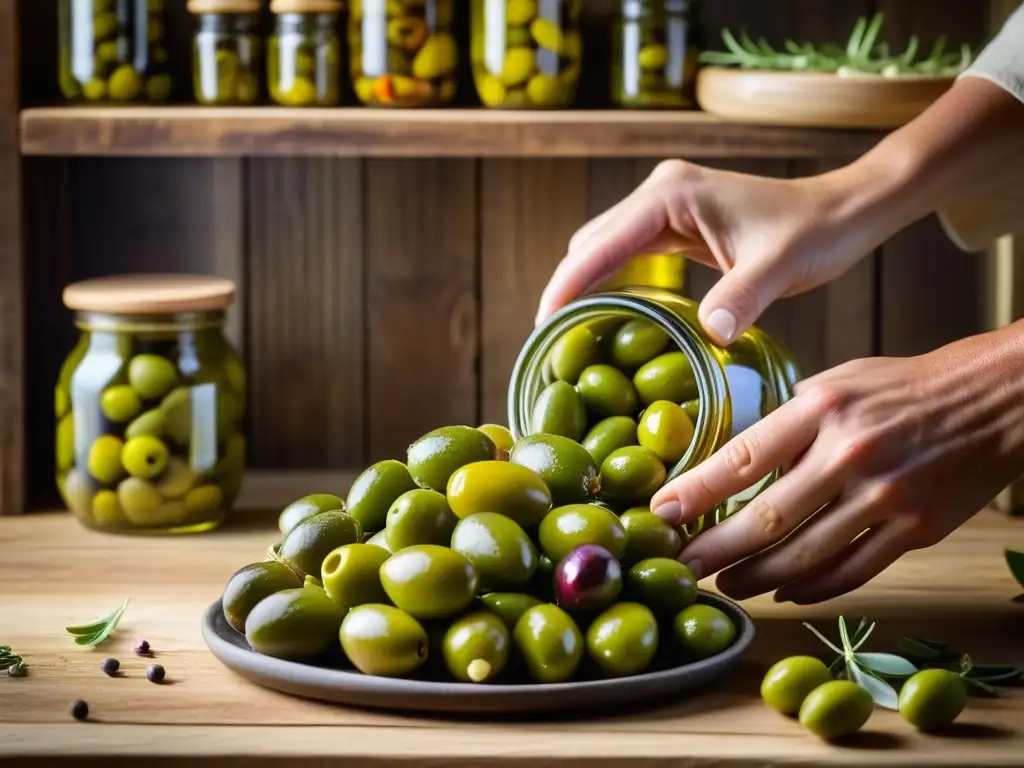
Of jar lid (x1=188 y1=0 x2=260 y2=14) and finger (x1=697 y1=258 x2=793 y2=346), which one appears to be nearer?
finger (x1=697 y1=258 x2=793 y2=346)

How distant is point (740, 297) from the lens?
115 cm

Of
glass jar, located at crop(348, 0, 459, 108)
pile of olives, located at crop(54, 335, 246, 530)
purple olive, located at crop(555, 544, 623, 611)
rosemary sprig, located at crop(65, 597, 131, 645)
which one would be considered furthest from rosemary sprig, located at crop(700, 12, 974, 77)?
rosemary sprig, located at crop(65, 597, 131, 645)

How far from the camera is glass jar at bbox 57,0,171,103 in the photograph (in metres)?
1.51

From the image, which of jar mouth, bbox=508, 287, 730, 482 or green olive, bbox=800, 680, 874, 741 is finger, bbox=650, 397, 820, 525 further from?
green olive, bbox=800, 680, 874, 741

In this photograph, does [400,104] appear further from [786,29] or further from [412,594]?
[412,594]

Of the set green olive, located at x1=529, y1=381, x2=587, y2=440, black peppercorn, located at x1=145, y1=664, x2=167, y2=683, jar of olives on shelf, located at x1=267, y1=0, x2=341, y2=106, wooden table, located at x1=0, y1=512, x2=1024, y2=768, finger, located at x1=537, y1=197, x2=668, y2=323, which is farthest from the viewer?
jar of olives on shelf, located at x1=267, y1=0, x2=341, y2=106

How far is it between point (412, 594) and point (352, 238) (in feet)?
2.71

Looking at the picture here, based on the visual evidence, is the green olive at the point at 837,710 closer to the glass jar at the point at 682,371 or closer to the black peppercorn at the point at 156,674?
the glass jar at the point at 682,371

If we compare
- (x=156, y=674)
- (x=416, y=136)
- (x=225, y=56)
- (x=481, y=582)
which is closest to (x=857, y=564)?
(x=481, y=582)

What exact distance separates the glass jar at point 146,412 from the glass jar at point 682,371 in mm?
378

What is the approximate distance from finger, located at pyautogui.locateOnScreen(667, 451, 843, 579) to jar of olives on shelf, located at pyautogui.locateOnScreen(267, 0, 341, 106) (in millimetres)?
683

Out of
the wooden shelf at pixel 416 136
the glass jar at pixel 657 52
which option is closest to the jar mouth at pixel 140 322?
the wooden shelf at pixel 416 136

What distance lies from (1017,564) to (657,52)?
60 centimetres

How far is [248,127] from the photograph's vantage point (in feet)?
4.74
